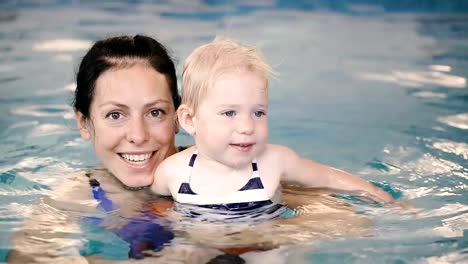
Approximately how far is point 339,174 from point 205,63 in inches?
34.9

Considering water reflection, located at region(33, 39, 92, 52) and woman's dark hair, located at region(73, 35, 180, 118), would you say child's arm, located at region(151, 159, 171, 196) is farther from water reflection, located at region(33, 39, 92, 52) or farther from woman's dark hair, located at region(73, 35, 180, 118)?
water reflection, located at region(33, 39, 92, 52)

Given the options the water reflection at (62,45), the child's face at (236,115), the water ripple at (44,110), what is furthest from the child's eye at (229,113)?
the water reflection at (62,45)

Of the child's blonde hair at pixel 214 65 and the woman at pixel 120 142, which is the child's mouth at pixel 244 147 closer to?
the child's blonde hair at pixel 214 65

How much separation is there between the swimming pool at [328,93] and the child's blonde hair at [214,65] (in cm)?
73

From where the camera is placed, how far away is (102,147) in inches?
146

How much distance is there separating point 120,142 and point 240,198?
0.60 meters

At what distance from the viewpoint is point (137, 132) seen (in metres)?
3.54

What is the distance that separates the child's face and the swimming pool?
1.49 ft

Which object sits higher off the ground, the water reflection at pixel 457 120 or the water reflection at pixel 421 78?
the water reflection at pixel 457 120

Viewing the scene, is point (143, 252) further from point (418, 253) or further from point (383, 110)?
point (383, 110)

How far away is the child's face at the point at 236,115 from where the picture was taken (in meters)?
3.25

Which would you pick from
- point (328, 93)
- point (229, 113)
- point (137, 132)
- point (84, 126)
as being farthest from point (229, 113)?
point (328, 93)

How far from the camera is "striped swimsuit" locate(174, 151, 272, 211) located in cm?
345

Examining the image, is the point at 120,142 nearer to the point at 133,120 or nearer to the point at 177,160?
the point at 133,120
